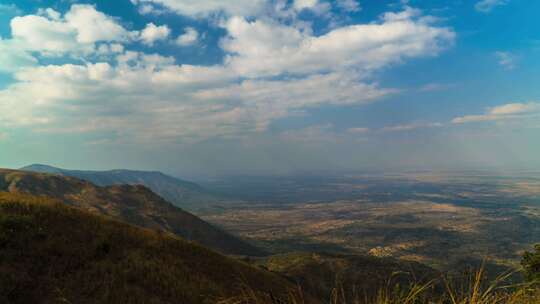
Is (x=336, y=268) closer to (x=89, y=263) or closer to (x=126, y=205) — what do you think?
(x=89, y=263)

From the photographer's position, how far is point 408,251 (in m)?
199

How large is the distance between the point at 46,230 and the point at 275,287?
52.3 feet

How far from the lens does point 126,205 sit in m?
173

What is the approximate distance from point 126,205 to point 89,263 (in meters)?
177

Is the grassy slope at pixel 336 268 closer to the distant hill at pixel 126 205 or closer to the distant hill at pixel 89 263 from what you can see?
the distant hill at pixel 89 263

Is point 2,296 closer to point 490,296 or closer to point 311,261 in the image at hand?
point 490,296

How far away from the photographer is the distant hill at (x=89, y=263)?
11281mm

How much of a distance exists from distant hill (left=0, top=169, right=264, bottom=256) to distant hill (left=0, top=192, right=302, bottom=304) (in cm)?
13221

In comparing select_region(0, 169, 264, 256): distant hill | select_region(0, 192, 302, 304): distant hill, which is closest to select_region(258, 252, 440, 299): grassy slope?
select_region(0, 192, 302, 304): distant hill

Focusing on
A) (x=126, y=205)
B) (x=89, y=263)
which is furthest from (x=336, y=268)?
(x=126, y=205)

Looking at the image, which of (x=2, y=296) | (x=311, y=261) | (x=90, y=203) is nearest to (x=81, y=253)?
(x=2, y=296)

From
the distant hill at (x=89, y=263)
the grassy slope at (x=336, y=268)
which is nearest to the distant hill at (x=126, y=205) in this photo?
the grassy slope at (x=336, y=268)

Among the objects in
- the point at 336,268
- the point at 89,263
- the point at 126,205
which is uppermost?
the point at 89,263

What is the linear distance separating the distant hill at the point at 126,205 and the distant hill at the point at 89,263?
434ft
